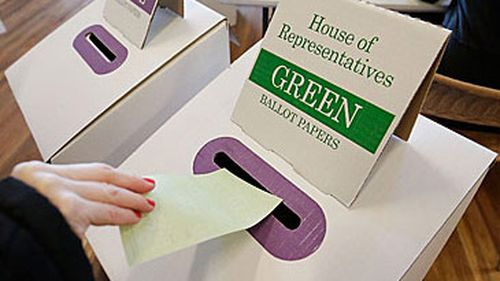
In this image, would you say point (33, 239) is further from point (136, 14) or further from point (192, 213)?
point (136, 14)

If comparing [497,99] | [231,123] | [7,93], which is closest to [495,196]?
[497,99]

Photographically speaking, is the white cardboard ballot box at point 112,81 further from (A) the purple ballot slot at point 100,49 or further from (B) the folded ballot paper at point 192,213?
(B) the folded ballot paper at point 192,213

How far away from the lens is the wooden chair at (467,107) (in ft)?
2.97

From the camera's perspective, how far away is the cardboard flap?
513 mm

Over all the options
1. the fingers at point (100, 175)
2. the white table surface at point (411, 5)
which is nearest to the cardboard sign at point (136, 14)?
the white table surface at point (411, 5)

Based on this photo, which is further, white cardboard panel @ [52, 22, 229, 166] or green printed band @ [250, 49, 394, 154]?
white cardboard panel @ [52, 22, 229, 166]

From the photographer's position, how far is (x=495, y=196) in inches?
58.7

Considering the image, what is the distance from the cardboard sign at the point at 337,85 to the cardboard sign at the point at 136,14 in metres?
0.32

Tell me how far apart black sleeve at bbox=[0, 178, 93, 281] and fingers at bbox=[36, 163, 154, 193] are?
0.19 ft

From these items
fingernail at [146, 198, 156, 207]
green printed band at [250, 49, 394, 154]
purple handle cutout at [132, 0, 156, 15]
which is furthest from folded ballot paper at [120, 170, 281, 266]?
purple handle cutout at [132, 0, 156, 15]

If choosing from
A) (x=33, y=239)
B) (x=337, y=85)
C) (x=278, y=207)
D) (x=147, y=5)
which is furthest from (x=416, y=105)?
(x=147, y=5)

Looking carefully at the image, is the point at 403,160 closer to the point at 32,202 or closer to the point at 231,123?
the point at 231,123

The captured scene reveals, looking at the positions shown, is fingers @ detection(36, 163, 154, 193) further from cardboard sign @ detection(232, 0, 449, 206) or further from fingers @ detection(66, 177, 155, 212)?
cardboard sign @ detection(232, 0, 449, 206)

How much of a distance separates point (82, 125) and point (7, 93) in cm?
136
